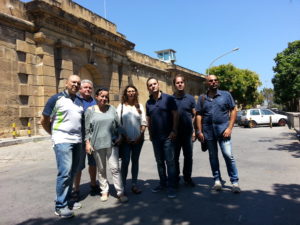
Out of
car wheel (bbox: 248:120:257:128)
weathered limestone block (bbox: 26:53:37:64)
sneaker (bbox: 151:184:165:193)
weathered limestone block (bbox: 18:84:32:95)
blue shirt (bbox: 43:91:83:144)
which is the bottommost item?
sneaker (bbox: 151:184:165:193)

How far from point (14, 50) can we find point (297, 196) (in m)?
11.1

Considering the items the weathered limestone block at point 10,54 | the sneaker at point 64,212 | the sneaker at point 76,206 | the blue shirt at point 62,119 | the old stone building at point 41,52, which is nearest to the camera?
the sneaker at point 64,212

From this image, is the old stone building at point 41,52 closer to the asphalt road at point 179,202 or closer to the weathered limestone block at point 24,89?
the weathered limestone block at point 24,89

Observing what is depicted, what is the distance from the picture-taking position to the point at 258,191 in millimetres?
4180

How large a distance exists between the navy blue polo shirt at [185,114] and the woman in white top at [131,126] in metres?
0.65

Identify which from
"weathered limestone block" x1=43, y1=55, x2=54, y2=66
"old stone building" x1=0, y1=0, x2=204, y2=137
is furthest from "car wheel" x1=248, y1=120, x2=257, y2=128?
"weathered limestone block" x1=43, y1=55, x2=54, y2=66

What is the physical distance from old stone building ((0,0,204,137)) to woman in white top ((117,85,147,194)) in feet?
25.3

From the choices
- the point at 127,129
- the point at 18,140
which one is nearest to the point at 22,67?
the point at 18,140

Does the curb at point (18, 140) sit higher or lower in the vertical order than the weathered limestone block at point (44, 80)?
lower

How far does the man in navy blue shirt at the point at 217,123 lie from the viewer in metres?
4.22

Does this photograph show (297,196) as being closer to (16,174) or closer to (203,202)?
(203,202)

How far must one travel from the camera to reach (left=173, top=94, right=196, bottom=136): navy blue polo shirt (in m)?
4.58

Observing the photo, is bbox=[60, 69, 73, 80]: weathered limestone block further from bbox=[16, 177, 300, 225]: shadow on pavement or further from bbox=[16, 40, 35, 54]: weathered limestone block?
bbox=[16, 177, 300, 225]: shadow on pavement

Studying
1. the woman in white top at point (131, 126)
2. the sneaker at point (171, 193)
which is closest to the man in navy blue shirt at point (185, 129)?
the sneaker at point (171, 193)
